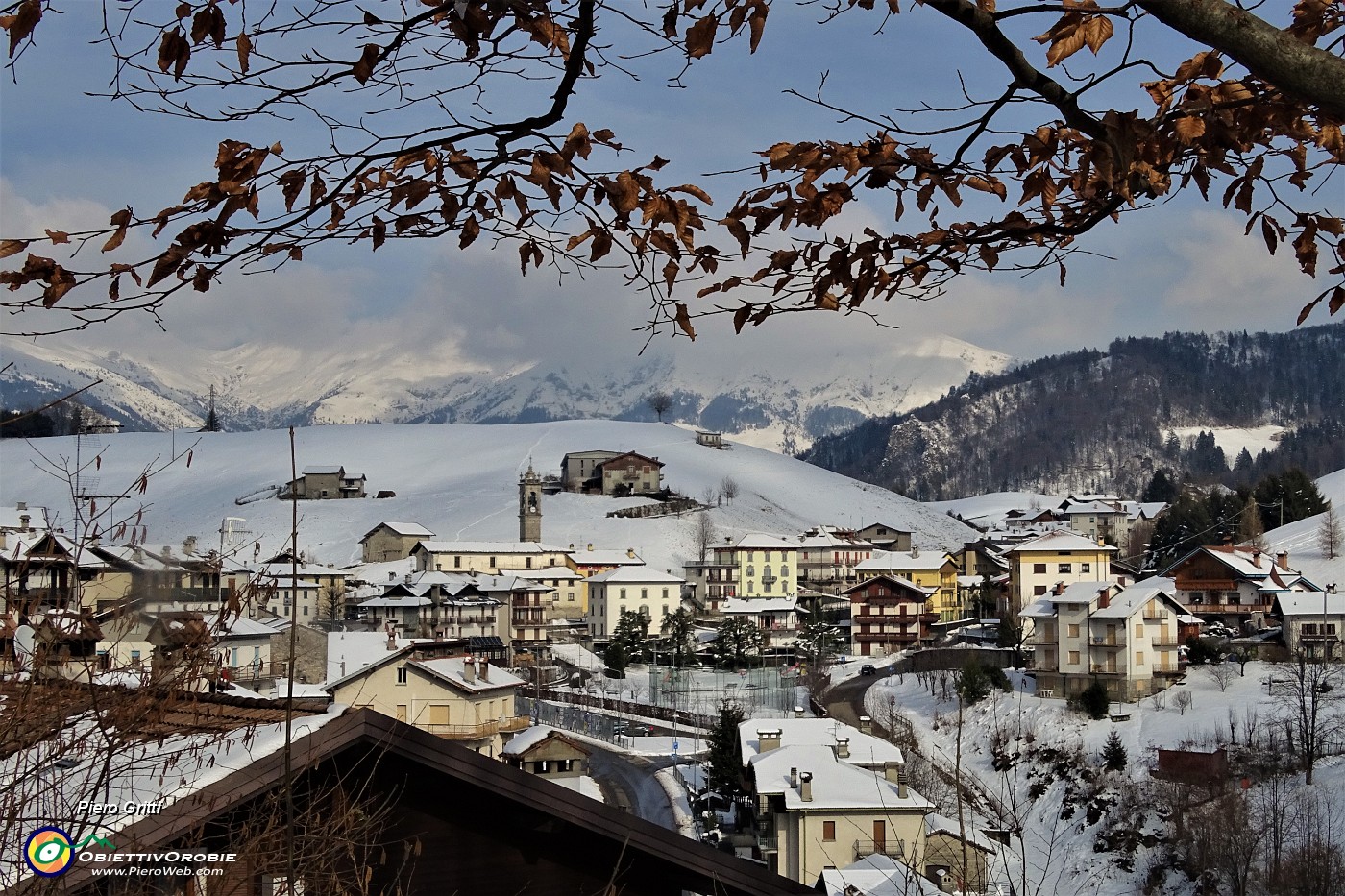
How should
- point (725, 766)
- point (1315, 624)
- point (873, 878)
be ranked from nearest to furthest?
point (873, 878)
point (725, 766)
point (1315, 624)

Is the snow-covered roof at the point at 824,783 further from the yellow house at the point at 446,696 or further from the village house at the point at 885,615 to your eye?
the village house at the point at 885,615

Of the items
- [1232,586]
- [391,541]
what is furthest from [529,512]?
[1232,586]

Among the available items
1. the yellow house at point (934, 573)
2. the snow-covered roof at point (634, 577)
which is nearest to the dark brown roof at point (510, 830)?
the snow-covered roof at point (634, 577)

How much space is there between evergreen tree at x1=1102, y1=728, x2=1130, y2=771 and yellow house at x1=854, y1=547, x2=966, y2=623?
31183mm

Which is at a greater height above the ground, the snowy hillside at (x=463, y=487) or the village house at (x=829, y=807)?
the snowy hillside at (x=463, y=487)

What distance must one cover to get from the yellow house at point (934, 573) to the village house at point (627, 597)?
30.3 ft

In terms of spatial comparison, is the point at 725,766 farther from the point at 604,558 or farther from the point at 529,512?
the point at 529,512

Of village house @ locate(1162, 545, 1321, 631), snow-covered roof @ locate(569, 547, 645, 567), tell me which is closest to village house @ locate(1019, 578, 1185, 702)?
village house @ locate(1162, 545, 1321, 631)

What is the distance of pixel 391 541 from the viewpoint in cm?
7706

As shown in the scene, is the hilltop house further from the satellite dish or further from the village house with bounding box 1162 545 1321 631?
the satellite dish

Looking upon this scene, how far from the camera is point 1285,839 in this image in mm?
21328

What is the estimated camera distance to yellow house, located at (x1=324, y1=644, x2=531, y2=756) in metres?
23.1

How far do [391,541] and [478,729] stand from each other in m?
54.7

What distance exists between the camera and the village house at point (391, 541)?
7650cm
